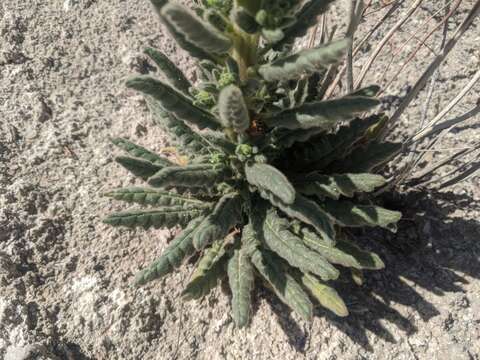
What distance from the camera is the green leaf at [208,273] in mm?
2236

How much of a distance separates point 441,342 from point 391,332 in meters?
0.27

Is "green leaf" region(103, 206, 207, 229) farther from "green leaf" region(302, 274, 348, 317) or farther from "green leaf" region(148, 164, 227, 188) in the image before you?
"green leaf" region(302, 274, 348, 317)

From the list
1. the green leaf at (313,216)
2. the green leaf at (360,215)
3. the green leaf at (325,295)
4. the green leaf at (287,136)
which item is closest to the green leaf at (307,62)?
the green leaf at (287,136)

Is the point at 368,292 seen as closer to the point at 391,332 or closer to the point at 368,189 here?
the point at 391,332

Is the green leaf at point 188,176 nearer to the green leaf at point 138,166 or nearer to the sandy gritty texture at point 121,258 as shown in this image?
the green leaf at point 138,166

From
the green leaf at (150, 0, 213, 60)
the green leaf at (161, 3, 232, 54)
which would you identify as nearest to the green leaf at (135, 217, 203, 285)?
the green leaf at (150, 0, 213, 60)

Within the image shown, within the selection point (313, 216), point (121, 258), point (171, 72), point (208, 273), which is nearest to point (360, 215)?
point (313, 216)

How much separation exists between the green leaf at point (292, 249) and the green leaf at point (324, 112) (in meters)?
0.53

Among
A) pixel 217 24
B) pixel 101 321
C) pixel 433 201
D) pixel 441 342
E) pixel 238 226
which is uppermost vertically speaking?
pixel 217 24

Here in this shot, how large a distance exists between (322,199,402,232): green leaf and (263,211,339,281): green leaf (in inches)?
10.4

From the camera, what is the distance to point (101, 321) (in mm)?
2422

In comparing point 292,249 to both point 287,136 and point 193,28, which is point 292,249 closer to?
point 287,136

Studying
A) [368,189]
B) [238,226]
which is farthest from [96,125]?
[368,189]

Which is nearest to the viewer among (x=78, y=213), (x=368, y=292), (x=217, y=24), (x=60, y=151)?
(x=217, y=24)
